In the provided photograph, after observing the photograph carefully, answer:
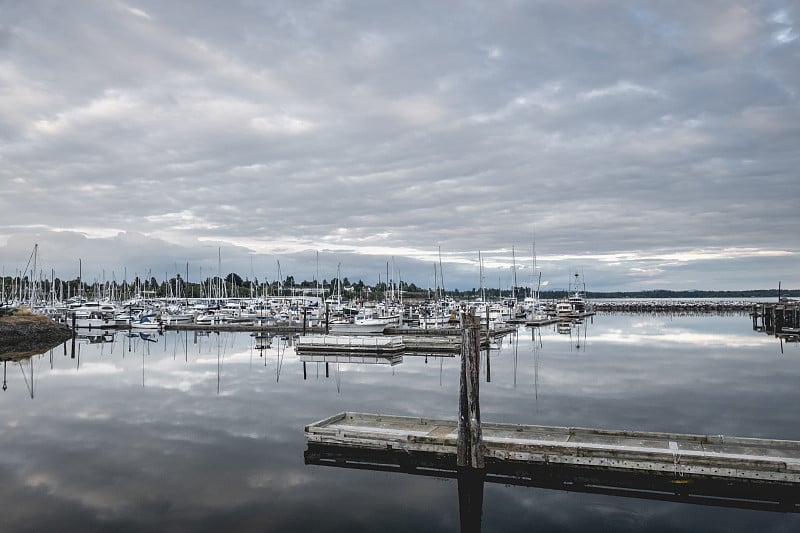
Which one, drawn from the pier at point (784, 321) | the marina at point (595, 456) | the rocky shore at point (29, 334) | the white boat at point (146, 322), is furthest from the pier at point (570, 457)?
the white boat at point (146, 322)

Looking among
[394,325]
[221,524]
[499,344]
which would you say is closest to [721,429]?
[221,524]

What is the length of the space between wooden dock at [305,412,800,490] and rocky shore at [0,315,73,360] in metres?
48.4

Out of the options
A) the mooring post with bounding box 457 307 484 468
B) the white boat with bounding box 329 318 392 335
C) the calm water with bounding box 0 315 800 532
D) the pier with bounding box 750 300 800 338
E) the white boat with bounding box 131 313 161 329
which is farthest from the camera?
the white boat with bounding box 131 313 161 329

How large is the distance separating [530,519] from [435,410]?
13.3 meters

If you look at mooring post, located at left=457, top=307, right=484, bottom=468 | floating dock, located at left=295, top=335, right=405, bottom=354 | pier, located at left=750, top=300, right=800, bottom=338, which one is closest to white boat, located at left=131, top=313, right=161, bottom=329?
floating dock, located at left=295, top=335, right=405, bottom=354

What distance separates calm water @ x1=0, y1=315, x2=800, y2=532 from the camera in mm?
16109

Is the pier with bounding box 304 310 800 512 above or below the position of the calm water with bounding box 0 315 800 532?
above

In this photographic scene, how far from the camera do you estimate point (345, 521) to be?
16.1 m

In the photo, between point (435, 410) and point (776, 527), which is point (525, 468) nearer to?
point (776, 527)

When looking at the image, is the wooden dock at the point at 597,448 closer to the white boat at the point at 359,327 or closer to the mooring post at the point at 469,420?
the mooring post at the point at 469,420

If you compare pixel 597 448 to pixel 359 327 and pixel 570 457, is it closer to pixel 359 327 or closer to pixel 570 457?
pixel 570 457

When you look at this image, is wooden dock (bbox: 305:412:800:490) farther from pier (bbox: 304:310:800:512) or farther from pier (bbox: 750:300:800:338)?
pier (bbox: 750:300:800:338)

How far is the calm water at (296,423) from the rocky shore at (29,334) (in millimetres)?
7970

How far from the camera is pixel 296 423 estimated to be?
27.2 m
